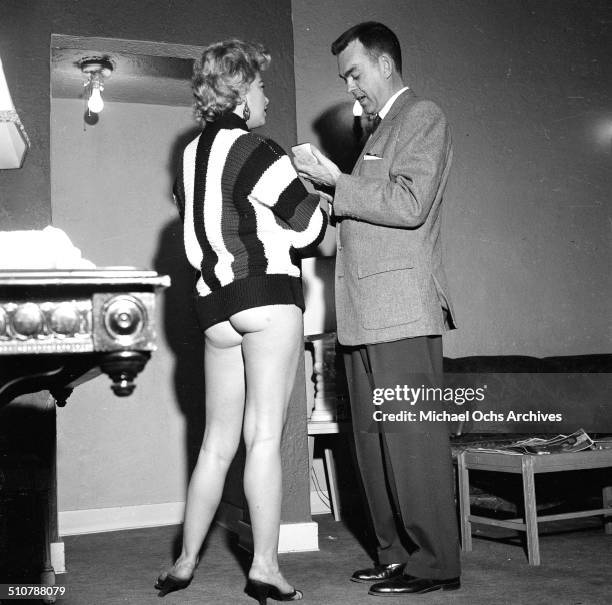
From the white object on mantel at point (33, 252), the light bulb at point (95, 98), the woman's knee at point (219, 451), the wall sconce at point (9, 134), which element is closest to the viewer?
the white object on mantel at point (33, 252)

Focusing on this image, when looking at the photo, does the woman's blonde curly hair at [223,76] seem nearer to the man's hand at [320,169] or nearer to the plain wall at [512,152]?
the man's hand at [320,169]

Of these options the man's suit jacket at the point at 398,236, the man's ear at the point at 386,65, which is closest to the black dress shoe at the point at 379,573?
the man's suit jacket at the point at 398,236

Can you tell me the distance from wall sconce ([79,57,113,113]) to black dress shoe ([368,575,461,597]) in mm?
2604

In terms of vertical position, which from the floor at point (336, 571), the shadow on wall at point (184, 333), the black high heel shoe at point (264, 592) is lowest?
the floor at point (336, 571)

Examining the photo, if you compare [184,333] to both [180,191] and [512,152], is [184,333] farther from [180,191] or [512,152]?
[512,152]

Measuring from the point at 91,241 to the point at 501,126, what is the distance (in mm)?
2392

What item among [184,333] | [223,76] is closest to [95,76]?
[184,333]

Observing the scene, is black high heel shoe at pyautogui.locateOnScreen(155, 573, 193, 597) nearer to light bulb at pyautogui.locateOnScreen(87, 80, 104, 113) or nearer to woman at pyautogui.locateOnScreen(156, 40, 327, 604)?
woman at pyautogui.locateOnScreen(156, 40, 327, 604)

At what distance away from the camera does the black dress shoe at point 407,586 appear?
2291 millimetres

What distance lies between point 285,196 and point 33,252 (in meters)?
0.87

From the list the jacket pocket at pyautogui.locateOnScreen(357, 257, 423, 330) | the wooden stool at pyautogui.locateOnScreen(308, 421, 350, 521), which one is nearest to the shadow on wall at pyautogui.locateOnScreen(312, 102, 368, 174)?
the wooden stool at pyautogui.locateOnScreen(308, 421, 350, 521)

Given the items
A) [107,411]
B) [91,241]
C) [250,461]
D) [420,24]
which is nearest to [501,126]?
[420,24]

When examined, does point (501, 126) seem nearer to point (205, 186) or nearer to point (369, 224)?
point (369, 224)

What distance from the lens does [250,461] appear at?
7.18ft
